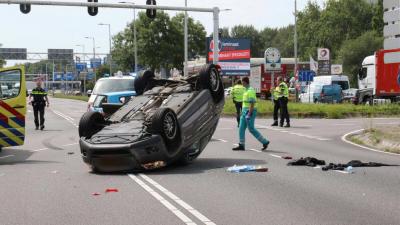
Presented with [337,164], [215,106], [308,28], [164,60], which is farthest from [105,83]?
[308,28]

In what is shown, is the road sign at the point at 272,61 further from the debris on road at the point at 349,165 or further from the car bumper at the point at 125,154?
the car bumper at the point at 125,154

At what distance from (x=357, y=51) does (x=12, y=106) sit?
72.0 metres

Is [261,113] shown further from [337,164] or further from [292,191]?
[292,191]

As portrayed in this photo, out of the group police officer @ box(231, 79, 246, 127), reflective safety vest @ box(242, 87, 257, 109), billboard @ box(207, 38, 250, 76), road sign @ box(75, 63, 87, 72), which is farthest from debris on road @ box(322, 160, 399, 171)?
road sign @ box(75, 63, 87, 72)

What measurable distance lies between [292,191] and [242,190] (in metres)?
0.72

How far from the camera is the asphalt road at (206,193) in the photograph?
752 cm

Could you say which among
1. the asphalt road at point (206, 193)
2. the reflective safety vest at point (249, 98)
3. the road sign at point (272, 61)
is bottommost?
the asphalt road at point (206, 193)

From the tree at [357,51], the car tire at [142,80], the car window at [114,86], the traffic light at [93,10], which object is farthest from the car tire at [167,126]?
the tree at [357,51]

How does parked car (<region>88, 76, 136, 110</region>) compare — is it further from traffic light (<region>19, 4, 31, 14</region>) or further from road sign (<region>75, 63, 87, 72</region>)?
road sign (<region>75, 63, 87, 72</region>)

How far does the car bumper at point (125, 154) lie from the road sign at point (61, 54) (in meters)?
108

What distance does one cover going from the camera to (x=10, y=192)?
31.6ft

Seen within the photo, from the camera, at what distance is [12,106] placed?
14.3 metres

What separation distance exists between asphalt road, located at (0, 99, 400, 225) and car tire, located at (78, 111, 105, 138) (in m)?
0.74

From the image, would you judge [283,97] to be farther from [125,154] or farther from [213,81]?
[125,154]
